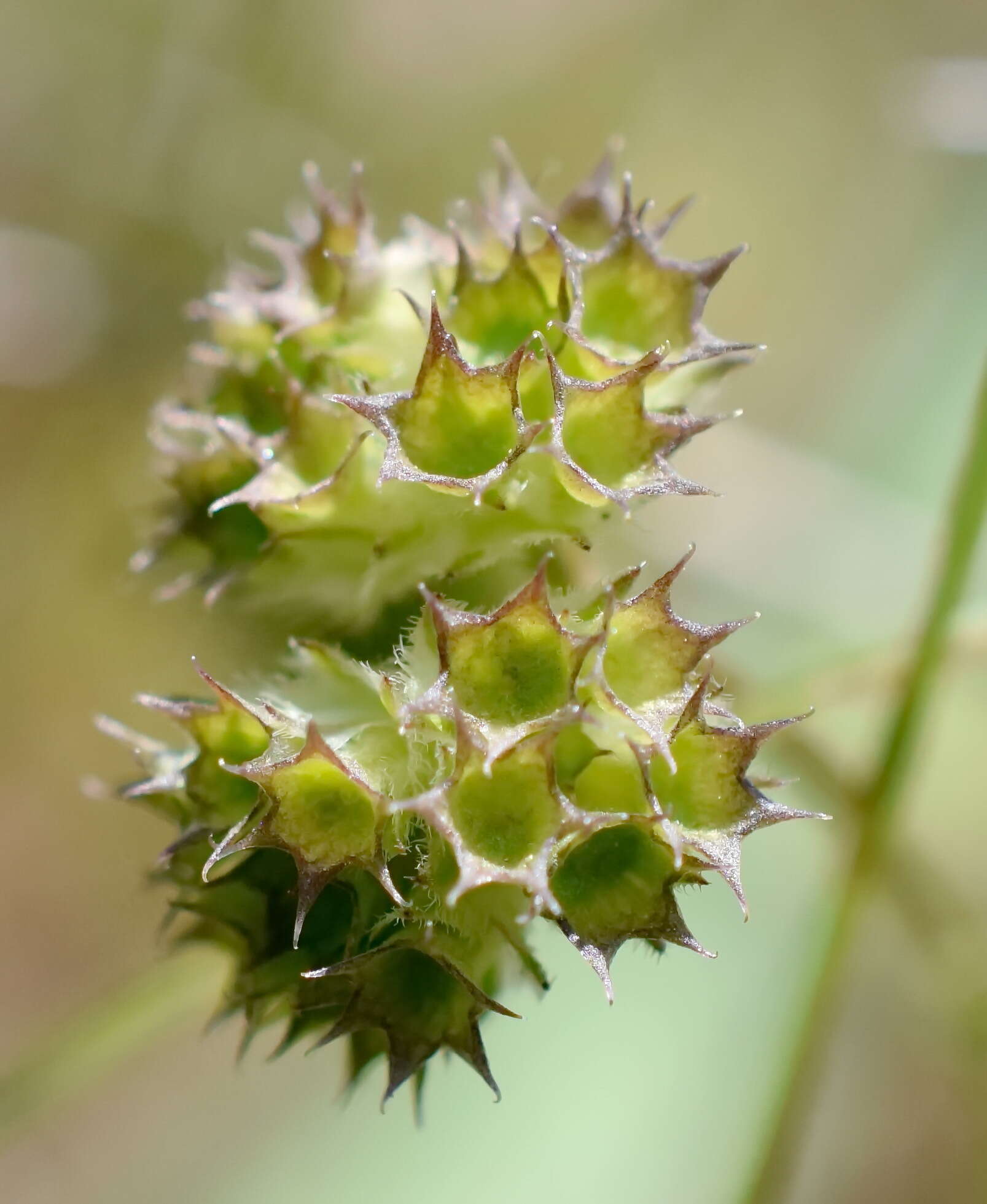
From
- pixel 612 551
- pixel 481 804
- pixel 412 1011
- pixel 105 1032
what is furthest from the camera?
pixel 105 1032

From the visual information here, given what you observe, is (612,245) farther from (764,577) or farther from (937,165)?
(937,165)

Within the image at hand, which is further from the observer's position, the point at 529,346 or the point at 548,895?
the point at 529,346

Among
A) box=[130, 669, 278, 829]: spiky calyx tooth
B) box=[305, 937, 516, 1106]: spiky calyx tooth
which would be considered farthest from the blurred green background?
box=[305, 937, 516, 1106]: spiky calyx tooth

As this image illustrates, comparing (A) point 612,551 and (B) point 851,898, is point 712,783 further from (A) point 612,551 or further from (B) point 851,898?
(B) point 851,898

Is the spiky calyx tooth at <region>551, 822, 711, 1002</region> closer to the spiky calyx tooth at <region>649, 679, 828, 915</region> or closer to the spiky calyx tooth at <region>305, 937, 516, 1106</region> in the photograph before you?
the spiky calyx tooth at <region>649, 679, 828, 915</region>

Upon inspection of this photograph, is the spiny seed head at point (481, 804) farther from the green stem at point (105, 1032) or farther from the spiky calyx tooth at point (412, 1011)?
the green stem at point (105, 1032)

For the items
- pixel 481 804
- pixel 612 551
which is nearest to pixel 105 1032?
pixel 612 551

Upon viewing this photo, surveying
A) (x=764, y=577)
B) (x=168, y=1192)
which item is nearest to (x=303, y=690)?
(x=764, y=577)
